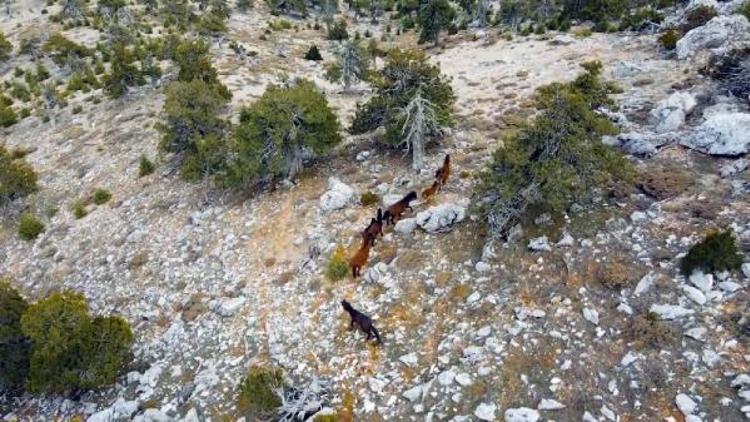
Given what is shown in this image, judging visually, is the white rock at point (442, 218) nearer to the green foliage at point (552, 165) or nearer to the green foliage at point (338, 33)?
the green foliage at point (552, 165)

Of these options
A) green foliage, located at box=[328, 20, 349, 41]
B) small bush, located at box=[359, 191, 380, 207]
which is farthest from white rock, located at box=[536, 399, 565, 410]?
green foliage, located at box=[328, 20, 349, 41]

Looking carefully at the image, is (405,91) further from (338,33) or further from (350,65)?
(338,33)

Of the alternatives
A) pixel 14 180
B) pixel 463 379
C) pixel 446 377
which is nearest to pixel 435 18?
pixel 14 180

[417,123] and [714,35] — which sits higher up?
[714,35]

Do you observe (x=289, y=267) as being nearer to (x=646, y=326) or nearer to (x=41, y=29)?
(x=646, y=326)

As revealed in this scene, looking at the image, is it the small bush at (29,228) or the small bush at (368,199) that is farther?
the small bush at (29,228)

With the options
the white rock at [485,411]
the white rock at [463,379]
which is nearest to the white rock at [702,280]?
the white rock at [485,411]

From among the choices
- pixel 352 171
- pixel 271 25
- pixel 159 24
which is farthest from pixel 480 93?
pixel 159 24

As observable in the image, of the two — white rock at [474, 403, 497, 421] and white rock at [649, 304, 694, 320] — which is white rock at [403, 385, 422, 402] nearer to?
white rock at [474, 403, 497, 421]
